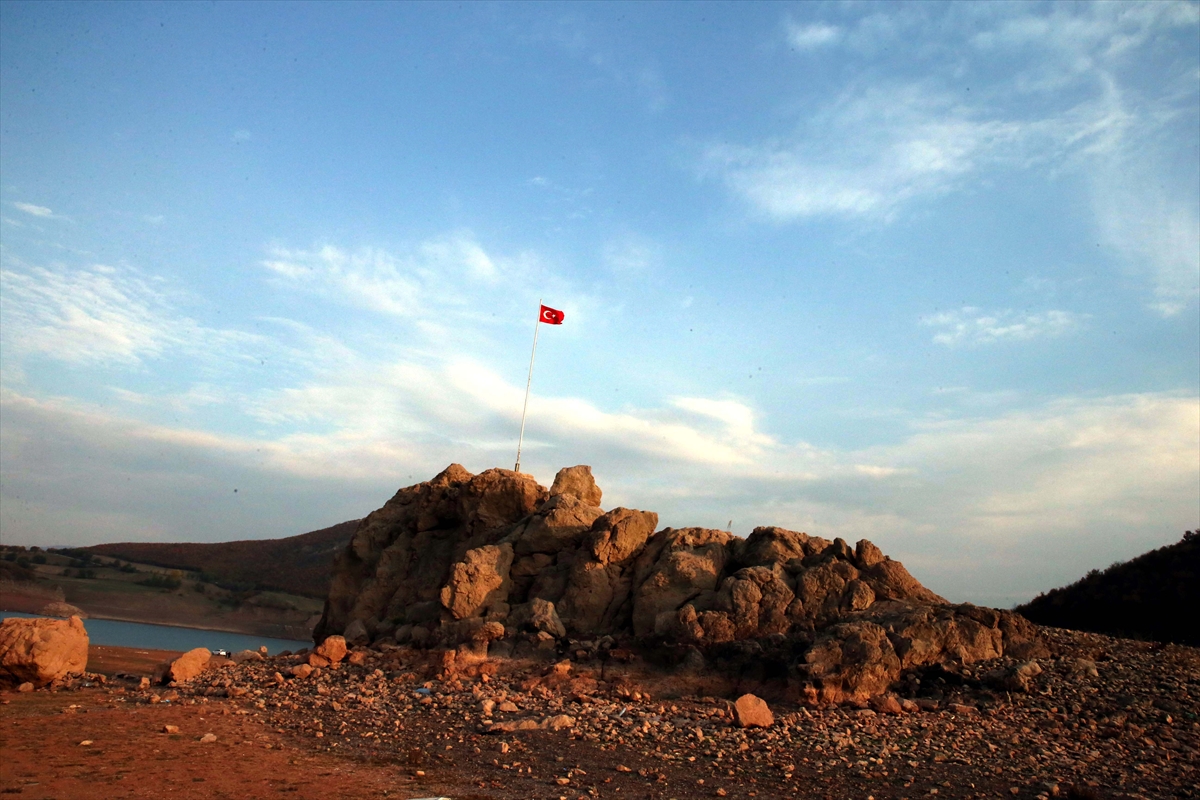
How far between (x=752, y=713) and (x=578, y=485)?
11181 mm

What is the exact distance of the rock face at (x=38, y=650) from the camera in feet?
55.5

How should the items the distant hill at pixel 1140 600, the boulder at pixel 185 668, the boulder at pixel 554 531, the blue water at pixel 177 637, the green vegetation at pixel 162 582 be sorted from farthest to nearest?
1. the green vegetation at pixel 162 582
2. the blue water at pixel 177 637
3. the distant hill at pixel 1140 600
4. the boulder at pixel 554 531
5. the boulder at pixel 185 668

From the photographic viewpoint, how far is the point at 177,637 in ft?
188

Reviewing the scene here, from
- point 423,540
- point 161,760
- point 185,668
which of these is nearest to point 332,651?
point 185,668

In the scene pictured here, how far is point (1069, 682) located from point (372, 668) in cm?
1449

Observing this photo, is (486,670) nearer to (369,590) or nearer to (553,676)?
(553,676)

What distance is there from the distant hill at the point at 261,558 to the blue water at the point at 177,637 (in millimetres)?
9773

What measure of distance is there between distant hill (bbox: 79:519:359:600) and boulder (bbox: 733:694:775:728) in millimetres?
64405

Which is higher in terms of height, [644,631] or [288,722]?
[644,631]

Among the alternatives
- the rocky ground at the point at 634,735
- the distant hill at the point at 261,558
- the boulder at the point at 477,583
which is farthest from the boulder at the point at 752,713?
the distant hill at the point at 261,558

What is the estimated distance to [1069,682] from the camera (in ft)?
46.8

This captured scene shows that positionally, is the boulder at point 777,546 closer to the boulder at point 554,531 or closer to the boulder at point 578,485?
the boulder at point 554,531

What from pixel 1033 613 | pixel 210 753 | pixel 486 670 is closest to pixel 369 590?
pixel 486 670

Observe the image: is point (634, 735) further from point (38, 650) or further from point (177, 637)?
point (177, 637)
